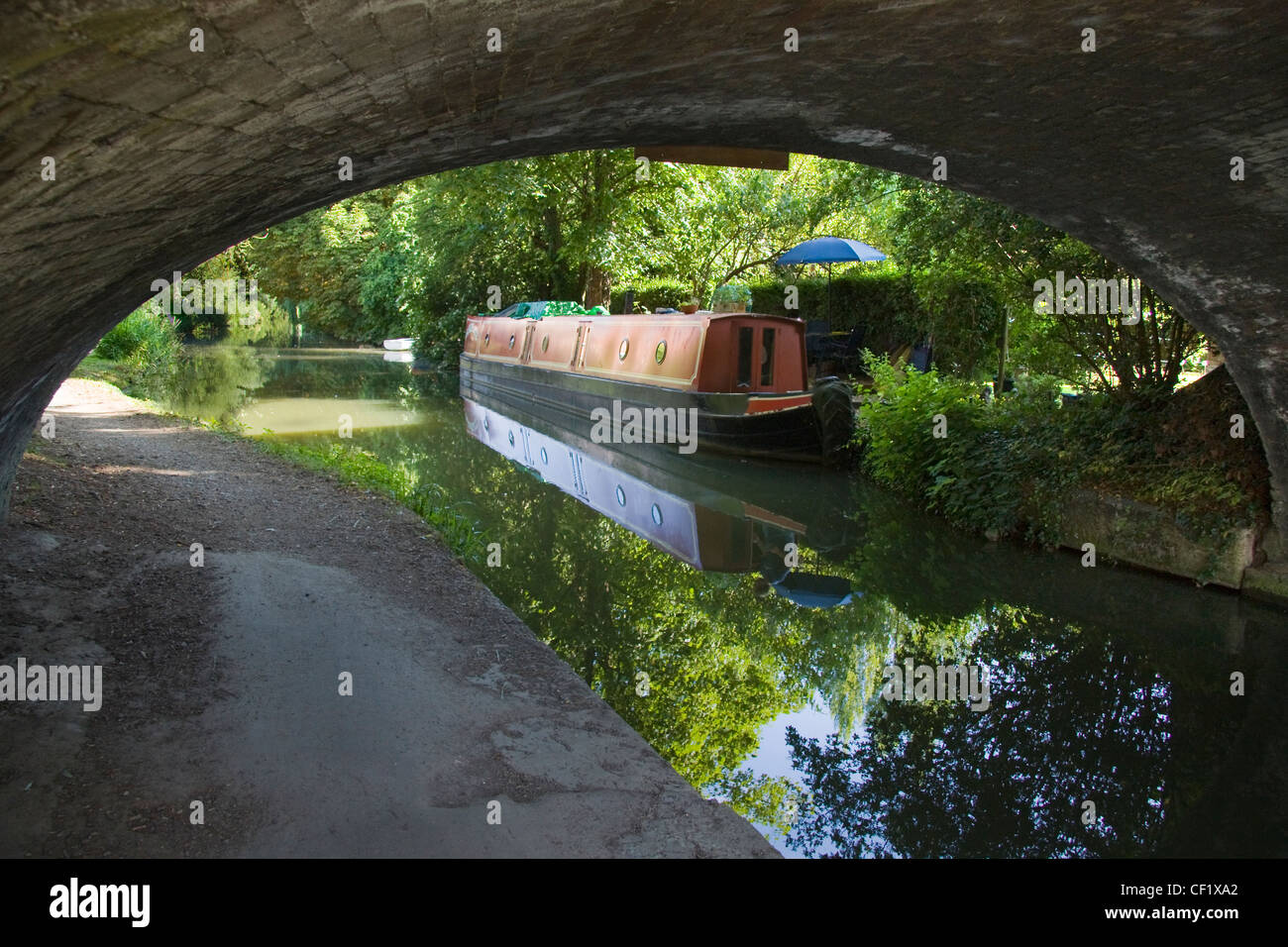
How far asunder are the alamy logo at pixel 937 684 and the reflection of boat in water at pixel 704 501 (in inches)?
57.5

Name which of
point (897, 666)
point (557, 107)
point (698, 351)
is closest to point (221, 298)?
point (698, 351)

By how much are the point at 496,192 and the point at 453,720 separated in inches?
604

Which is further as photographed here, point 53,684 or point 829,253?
point 829,253

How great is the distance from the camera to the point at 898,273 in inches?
653

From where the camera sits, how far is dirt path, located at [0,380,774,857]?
2912 mm

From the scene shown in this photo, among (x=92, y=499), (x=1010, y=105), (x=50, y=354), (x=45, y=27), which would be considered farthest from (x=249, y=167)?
(x=92, y=499)

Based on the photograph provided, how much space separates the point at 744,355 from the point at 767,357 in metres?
0.35

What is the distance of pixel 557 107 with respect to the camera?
328cm

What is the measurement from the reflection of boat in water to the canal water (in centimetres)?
4

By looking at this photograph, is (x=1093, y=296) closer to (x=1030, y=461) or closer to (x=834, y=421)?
(x=1030, y=461)

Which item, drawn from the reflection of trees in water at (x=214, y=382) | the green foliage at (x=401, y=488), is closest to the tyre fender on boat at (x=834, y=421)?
the green foliage at (x=401, y=488)

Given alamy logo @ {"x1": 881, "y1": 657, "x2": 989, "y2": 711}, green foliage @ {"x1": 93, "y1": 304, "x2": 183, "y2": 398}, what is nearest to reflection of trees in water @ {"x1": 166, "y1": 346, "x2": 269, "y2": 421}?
green foliage @ {"x1": 93, "y1": 304, "x2": 183, "y2": 398}

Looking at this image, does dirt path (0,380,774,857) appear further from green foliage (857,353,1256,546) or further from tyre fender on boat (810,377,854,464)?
tyre fender on boat (810,377,854,464)

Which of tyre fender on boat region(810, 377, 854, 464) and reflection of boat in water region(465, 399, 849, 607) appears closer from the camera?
reflection of boat in water region(465, 399, 849, 607)
